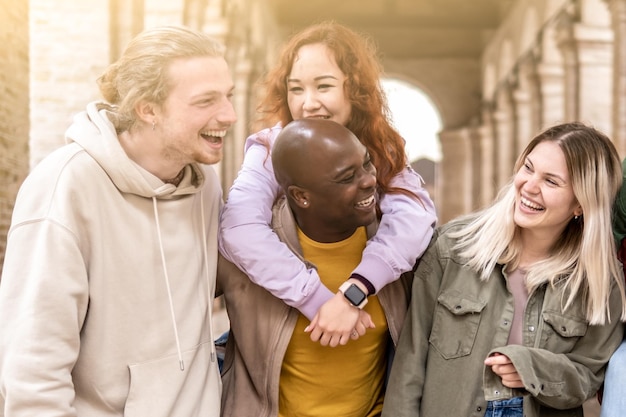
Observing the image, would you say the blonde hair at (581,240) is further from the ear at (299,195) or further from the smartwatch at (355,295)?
the ear at (299,195)

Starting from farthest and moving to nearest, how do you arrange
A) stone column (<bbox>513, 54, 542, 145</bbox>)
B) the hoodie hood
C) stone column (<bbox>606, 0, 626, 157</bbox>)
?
1. stone column (<bbox>513, 54, 542, 145</bbox>)
2. stone column (<bbox>606, 0, 626, 157</bbox>)
3. the hoodie hood

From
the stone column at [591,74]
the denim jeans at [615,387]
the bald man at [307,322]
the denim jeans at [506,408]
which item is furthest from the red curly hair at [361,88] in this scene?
the stone column at [591,74]

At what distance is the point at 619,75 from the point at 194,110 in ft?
25.4

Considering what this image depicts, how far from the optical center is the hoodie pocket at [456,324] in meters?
2.57

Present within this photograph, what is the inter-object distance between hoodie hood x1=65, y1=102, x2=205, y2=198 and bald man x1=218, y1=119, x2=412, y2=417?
0.43m

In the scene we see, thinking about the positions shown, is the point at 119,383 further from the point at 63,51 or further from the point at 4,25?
the point at 63,51

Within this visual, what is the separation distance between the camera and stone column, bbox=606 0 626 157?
27.8ft

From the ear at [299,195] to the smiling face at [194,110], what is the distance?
0.30 metres

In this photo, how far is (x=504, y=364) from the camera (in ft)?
7.81

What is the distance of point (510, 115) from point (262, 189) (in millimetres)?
18388

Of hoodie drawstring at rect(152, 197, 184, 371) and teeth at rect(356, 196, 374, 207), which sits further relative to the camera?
teeth at rect(356, 196, 374, 207)

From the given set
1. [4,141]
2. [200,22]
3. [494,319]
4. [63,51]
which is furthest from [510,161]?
[494,319]

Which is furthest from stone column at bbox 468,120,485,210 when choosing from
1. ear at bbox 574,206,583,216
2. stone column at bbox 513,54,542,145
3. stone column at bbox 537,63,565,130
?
ear at bbox 574,206,583,216

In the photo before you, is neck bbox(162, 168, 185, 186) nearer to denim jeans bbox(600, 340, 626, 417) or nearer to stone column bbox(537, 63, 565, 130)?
A: denim jeans bbox(600, 340, 626, 417)
